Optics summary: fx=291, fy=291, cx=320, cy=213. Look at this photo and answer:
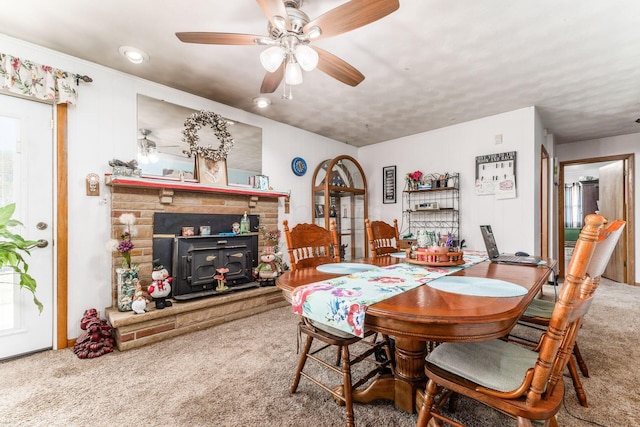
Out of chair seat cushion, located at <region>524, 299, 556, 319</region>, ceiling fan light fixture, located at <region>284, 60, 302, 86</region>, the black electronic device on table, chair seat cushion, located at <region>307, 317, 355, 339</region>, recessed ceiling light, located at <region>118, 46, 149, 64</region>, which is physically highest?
recessed ceiling light, located at <region>118, 46, 149, 64</region>

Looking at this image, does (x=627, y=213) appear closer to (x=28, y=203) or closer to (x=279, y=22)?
(x=279, y=22)

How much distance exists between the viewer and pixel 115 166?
256 centimetres

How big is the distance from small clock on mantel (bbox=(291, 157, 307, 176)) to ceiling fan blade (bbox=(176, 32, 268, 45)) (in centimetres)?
244

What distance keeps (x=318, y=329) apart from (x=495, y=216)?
3241mm

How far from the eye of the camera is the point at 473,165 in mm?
3971

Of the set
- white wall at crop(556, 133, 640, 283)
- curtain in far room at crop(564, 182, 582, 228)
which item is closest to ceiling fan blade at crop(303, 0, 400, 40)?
white wall at crop(556, 133, 640, 283)

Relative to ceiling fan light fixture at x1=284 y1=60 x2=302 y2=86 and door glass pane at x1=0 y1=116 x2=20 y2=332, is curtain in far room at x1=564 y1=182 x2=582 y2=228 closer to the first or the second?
ceiling fan light fixture at x1=284 y1=60 x2=302 y2=86

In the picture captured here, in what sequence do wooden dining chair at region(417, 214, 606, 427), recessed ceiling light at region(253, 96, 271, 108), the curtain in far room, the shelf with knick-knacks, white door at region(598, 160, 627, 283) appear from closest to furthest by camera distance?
wooden dining chair at region(417, 214, 606, 427) → recessed ceiling light at region(253, 96, 271, 108) → the shelf with knick-knacks → white door at region(598, 160, 627, 283) → the curtain in far room

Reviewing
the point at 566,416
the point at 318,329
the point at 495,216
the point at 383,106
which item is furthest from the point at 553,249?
the point at 318,329

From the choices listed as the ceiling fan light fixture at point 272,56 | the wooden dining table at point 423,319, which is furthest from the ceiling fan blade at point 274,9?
the wooden dining table at point 423,319

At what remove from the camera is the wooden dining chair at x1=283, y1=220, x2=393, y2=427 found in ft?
4.58

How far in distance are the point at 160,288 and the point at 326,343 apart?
1.65 meters

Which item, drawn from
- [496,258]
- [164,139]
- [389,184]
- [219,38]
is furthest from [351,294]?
[389,184]

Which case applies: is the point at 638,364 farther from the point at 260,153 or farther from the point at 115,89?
the point at 115,89
